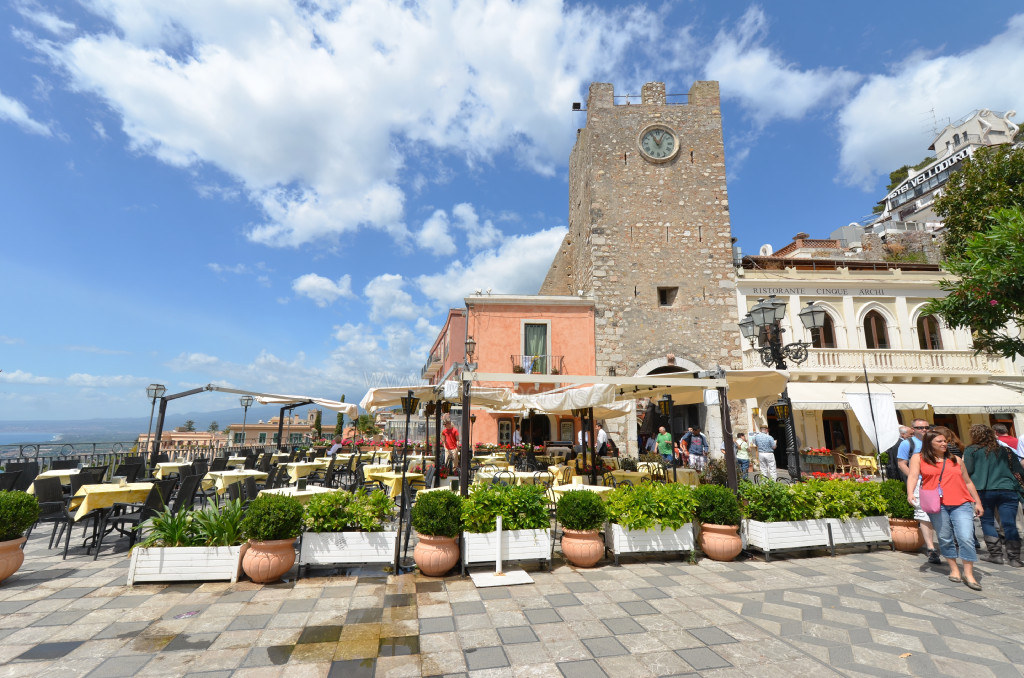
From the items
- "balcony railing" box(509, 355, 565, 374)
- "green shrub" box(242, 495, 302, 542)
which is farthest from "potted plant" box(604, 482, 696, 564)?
"balcony railing" box(509, 355, 565, 374)

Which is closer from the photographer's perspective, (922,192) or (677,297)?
(677,297)

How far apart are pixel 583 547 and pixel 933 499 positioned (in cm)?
394

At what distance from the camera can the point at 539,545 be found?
213 inches

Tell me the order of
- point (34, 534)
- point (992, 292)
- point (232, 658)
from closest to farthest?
point (232, 658) < point (34, 534) < point (992, 292)

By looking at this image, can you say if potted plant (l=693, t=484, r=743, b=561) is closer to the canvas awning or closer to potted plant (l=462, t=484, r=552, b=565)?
potted plant (l=462, t=484, r=552, b=565)

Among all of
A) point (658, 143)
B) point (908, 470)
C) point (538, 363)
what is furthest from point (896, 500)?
point (658, 143)

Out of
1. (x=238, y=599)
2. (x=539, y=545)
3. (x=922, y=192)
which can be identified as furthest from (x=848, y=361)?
(x=922, y=192)

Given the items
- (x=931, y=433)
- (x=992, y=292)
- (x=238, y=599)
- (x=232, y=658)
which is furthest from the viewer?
(x=992, y=292)

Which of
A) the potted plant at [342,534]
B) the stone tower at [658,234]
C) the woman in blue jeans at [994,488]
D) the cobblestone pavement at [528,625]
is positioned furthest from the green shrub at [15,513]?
the stone tower at [658,234]

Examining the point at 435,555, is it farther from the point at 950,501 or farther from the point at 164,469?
the point at 164,469

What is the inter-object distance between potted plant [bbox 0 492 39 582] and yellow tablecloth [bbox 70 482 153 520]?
1216 mm

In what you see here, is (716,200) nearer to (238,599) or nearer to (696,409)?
(696,409)

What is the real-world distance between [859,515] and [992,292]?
602 centimetres

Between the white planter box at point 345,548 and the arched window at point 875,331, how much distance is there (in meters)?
19.8
